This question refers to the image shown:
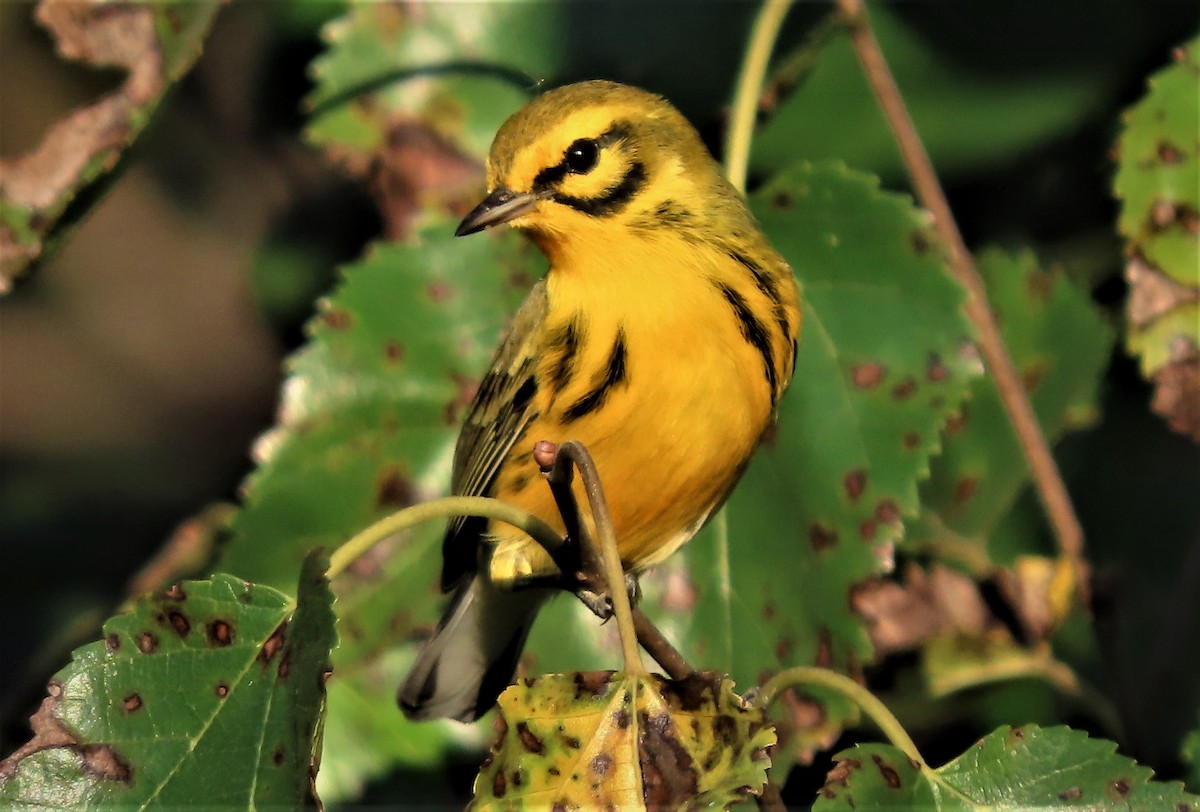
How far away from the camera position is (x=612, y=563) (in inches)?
56.5

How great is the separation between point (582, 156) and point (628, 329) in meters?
0.26

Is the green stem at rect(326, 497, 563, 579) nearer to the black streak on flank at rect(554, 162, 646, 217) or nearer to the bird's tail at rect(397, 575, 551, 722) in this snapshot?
the black streak on flank at rect(554, 162, 646, 217)

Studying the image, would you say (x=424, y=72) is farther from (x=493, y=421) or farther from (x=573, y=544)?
(x=573, y=544)

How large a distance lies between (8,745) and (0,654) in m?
1.05

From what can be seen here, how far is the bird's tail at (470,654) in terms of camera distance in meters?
2.52

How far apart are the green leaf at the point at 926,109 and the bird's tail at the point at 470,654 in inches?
36.7

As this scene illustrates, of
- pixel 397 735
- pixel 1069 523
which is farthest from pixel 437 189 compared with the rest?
pixel 1069 523

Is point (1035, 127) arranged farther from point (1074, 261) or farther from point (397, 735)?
point (397, 735)

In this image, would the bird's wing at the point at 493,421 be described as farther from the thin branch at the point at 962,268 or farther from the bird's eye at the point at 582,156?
the thin branch at the point at 962,268

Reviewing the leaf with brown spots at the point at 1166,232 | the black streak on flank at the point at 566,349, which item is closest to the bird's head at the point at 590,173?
the black streak on flank at the point at 566,349

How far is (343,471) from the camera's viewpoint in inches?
93.4

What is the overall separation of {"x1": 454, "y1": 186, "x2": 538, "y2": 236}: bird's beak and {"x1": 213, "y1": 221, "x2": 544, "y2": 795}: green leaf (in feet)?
1.03

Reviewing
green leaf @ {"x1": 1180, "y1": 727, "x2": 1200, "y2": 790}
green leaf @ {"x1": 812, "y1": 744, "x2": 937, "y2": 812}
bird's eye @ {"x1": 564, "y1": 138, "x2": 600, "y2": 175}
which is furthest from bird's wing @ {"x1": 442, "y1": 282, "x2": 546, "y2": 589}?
green leaf @ {"x1": 1180, "y1": 727, "x2": 1200, "y2": 790}

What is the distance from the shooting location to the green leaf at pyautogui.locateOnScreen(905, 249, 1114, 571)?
2830 millimetres
